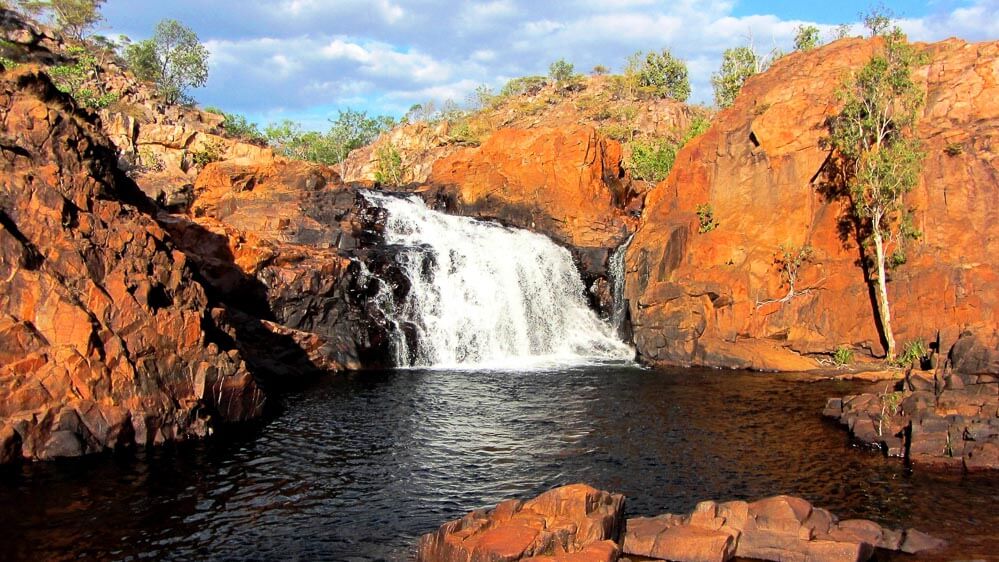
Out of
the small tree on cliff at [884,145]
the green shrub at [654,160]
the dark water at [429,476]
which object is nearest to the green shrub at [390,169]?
the green shrub at [654,160]

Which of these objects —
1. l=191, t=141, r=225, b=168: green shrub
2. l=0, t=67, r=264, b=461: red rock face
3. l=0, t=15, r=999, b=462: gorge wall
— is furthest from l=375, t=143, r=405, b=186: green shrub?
l=0, t=67, r=264, b=461: red rock face

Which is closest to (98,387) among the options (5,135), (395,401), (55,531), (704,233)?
(55,531)

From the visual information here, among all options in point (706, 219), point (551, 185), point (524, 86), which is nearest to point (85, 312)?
point (706, 219)

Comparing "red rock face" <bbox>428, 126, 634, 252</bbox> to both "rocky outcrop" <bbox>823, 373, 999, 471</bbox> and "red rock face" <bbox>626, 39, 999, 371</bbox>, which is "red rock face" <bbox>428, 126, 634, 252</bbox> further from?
"rocky outcrop" <bbox>823, 373, 999, 471</bbox>

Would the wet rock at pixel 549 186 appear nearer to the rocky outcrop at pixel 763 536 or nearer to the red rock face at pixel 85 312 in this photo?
the red rock face at pixel 85 312

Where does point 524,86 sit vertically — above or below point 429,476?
above

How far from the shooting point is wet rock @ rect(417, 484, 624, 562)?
37.1 ft

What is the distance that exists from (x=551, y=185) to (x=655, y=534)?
33.8 meters

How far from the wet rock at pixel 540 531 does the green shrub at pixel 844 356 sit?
19.8 m

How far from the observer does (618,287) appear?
126 feet

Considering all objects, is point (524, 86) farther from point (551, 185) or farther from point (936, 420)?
point (936, 420)

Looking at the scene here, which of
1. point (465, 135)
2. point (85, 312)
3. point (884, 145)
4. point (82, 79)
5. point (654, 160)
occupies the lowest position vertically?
point (85, 312)

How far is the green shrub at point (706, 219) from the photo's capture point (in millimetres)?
34250

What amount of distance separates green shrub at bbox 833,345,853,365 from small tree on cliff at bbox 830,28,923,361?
1.49 metres
